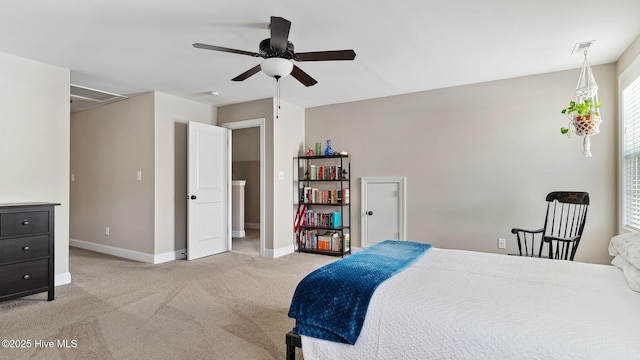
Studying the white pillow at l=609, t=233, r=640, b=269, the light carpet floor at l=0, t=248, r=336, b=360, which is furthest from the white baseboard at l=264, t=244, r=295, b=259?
the white pillow at l=609, t=233, r=640, b=269

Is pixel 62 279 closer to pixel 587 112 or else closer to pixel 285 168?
pixel 285 168

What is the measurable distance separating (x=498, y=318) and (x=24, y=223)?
362cm

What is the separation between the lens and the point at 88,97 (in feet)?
15.6

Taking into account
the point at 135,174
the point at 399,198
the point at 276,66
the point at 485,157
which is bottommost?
the point at 399,198

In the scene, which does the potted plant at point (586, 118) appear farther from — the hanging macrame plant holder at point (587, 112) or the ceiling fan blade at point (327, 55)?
the ceiling fan blade at point (327, 55)

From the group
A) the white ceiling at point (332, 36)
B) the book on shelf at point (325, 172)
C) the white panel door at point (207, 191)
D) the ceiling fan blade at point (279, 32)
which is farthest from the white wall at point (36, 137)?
the book on shelf at point (325, 172)

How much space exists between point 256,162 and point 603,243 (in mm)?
6228

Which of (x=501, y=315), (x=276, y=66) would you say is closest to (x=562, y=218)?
(x=501, y=315)

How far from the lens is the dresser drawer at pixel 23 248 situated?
9.24 feet

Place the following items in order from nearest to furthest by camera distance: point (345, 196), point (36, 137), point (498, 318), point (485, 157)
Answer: point (498, 318) < point (36, 137) < point (485, 157) < point (345, 196)

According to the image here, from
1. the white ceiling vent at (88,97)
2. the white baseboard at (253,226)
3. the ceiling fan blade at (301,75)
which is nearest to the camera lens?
the ceiling fan blade at (301,75)

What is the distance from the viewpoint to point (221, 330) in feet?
8.03

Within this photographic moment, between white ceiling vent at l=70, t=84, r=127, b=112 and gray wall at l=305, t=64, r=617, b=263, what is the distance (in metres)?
3.39

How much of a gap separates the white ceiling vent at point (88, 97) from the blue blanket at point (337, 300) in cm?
420
